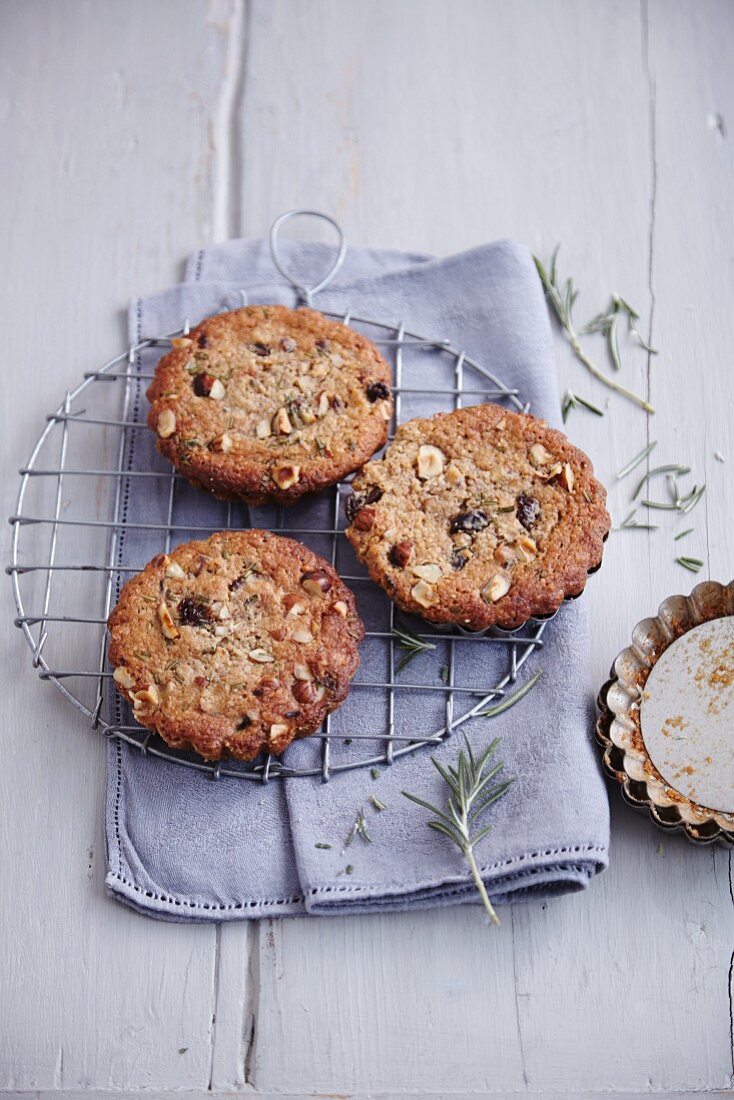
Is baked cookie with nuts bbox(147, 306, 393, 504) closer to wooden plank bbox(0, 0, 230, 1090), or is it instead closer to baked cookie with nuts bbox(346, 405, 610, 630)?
baked cookie with nuts bbox(346, 405, 610, 630)

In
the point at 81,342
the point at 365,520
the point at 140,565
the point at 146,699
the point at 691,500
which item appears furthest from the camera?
the point at 81,342

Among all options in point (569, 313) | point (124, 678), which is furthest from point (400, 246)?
point (124, 678)

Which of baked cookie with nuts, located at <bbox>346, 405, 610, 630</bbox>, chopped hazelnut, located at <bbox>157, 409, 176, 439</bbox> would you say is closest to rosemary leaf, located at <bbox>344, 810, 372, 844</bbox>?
baked cookie with nuts, located at <bbox>346, 405, 610, 630</bbox>

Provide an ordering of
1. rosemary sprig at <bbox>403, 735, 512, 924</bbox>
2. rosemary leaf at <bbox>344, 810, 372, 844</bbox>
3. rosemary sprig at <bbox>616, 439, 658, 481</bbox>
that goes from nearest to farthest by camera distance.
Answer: rosemary sprig at <bbox>403, 735, 512, 924</bbox> < rosemary leaf at <bbox>344, 810, 372, 844</bbox> < rosemary sprig at <bbox>616, 439, 658, 481</bbox>

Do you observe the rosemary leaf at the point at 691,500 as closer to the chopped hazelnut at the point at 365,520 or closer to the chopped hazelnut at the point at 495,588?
the chopped hazelnut at the point at 495,588

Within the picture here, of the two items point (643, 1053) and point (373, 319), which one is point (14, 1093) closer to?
point (643, 1053)

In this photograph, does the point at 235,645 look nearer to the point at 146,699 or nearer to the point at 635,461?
the point at 146,699
